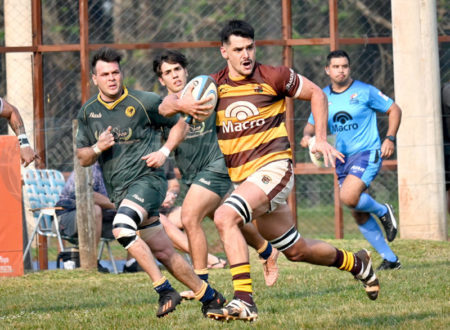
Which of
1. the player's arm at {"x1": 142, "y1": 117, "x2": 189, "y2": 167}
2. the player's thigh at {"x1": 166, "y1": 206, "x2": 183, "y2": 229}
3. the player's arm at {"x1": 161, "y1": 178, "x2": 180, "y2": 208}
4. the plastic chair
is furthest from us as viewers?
the plastic chair

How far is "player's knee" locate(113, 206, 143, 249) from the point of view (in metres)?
7.56

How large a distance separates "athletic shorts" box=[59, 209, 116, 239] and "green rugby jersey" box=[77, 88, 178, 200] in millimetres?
3455

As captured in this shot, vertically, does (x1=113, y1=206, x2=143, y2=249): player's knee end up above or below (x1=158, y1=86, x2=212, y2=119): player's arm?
below

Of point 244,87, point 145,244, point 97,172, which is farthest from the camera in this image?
point 97,172

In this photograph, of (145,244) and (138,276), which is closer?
(145,244)

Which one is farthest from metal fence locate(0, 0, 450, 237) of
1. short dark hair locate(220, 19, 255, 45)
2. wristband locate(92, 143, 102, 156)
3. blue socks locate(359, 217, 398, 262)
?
Result: short dark hair locate(220, 19, 255, 45)

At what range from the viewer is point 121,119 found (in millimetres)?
8078

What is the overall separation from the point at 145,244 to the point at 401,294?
7.34ft

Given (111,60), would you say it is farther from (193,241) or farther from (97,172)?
(97,172)

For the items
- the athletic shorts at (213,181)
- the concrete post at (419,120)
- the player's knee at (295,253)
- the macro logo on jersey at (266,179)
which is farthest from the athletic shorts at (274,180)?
the concrete post at (419,120)

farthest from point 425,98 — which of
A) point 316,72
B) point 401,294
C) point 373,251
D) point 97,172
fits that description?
point 316,72

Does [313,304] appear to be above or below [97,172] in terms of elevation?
below

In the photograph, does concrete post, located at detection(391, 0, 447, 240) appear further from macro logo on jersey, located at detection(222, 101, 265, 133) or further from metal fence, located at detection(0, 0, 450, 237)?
macro logo on jersey, located at detection(222, 101, 265, 133)

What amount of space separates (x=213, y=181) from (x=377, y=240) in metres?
2.31
